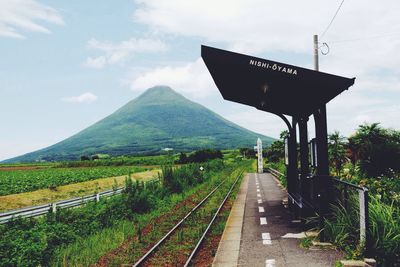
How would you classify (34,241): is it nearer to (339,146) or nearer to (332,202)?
(332,202)

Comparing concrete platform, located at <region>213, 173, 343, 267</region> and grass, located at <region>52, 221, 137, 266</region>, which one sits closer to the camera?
concrete platform, located at <region>213, 173, 343, 267</region>

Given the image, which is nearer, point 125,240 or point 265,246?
point 265,246

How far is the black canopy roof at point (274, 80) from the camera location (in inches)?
352

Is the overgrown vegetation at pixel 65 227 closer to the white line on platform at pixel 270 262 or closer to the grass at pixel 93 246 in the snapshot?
the grass at pixel 93 246

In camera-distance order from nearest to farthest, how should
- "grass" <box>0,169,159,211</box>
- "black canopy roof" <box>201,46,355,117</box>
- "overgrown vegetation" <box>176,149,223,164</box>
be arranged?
1. "black canopy roof" <box>201,46,355,117</box>
2. "grass" <box>0,169,159,211</box>
3. "overgrown vegetation" <box>176,149,223,164</box>

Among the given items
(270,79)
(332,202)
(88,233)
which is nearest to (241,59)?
(270,79)

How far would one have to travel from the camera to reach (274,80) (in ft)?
34.2

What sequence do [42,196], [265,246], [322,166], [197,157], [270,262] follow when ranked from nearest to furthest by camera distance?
[270,262] → [265,246] → [322,166] → [42,196] → [197,157]

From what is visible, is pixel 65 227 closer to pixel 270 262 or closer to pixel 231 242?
pixel 231 242

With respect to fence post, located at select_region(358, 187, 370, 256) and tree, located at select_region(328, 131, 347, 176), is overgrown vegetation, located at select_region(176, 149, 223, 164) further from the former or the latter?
fence post, located at select_region(358, 187, 370, 256)

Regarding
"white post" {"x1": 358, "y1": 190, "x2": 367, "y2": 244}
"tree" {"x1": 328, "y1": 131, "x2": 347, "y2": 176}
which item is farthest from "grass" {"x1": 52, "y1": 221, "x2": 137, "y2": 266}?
"tree" {"x1": 328, "y1": 131, "x2": 347, "y2": 176}

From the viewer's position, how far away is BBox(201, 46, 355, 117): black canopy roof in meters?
8.93

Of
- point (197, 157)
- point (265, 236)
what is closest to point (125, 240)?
point (265, 236)

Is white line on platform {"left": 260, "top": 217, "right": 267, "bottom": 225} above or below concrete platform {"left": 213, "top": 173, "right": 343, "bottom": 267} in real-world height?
above
